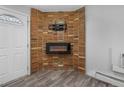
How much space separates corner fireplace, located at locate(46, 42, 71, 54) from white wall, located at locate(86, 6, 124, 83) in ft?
3.16

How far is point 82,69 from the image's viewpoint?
4.96 meters

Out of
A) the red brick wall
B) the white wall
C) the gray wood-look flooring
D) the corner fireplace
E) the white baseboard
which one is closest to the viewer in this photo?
the white baseboard

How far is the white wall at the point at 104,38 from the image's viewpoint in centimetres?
393

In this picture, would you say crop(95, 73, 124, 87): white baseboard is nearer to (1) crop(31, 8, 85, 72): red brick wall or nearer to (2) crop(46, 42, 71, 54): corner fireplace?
(1) crop(31, 8, 85, 72): red brick wall

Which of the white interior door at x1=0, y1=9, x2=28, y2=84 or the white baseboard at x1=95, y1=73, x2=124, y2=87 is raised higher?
the white interior door at x1=0, y1=9, x2=28, y2=84

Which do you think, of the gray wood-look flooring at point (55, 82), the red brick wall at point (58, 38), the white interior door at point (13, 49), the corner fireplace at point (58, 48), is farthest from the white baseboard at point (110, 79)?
the white interior door at point (13, 49)

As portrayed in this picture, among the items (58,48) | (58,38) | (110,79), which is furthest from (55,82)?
(58,38)

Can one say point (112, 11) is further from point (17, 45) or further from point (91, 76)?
point (17, 45)

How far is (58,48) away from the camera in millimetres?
5492

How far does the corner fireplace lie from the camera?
544 cm

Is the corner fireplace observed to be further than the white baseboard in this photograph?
Yes

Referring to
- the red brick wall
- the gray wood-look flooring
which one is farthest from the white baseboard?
the red brick wall

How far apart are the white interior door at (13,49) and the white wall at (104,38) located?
2.02 m
